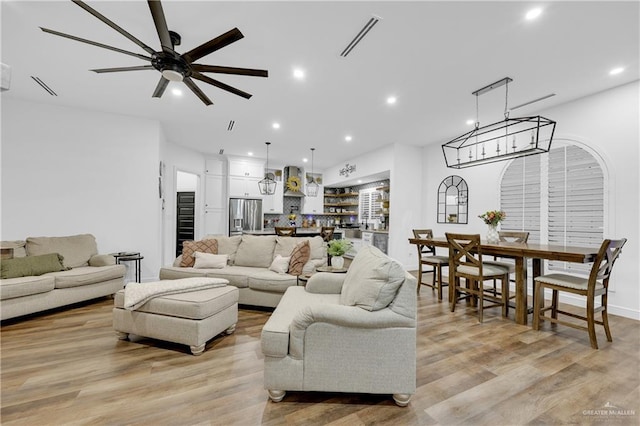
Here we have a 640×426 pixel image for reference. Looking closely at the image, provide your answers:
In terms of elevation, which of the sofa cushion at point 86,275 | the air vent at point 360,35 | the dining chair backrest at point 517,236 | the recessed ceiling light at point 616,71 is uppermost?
the recessed ceiling light at point 616,71

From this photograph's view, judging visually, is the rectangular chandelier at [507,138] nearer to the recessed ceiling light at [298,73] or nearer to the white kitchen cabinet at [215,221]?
the recessed ceiling light at [298,73]

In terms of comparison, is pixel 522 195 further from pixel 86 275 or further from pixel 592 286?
pixel 86 275

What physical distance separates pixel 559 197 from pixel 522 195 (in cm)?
51

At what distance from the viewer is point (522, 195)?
446 centimetres

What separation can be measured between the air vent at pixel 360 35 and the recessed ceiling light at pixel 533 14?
122 centimetres

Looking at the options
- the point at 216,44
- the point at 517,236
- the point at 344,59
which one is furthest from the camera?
the point at 517,236

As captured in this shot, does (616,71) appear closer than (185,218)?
Yes

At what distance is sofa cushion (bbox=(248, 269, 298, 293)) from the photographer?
10.9 ft

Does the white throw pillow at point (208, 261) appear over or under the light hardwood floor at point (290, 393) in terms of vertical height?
over

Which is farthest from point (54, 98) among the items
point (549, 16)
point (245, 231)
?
point (549, 16)

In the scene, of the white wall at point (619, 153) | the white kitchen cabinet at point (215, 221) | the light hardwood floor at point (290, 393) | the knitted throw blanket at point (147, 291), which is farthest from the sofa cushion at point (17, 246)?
the white wall at point (619, 153)

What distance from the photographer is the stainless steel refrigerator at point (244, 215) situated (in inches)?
288

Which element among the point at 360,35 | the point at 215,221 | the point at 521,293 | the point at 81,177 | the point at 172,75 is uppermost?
the point at 360,35

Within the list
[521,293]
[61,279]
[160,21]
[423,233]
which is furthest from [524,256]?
[61,279]
